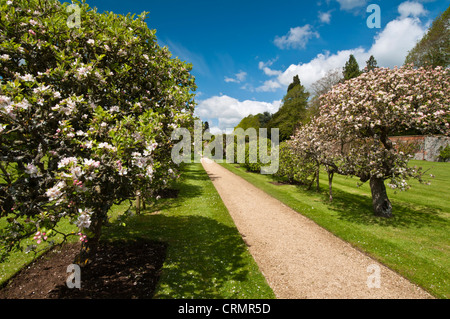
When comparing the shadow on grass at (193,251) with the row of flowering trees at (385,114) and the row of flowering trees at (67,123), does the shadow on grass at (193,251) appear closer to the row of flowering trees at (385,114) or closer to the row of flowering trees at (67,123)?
the row of flowering trees at (67,123)

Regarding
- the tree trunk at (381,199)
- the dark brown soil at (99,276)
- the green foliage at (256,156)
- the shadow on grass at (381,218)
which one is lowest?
the dark brown soil at (99,276)

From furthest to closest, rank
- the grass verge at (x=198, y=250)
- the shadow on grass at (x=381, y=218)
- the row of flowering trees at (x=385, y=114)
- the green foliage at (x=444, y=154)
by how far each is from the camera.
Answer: the green foliage at (x=444, y=154) < the shadow on grass at (x=381, y=218) < the row of flowering trees at (x=385, y=114) < the grass verge at (x=198, y=250)

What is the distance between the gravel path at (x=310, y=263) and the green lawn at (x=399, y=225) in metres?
0.55

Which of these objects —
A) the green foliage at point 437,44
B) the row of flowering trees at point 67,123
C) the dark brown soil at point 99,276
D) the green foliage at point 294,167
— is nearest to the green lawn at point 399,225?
the green foliage at point 294,167

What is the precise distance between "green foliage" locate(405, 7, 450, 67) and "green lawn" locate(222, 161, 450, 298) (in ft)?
104

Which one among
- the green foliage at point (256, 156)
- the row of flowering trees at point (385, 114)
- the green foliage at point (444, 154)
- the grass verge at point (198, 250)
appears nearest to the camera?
the grass verge at point (198, 250)

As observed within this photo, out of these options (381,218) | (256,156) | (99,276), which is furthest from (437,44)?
(99,276)

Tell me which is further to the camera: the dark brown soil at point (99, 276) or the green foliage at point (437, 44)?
the green foliage at point (437, 44)

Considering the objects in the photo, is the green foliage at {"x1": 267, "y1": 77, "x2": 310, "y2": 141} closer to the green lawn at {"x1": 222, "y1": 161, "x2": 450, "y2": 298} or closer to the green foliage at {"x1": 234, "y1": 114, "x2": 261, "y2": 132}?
the green foliage at {"x1": 234, "y1": 114, "x2": 261, "y2": 132}

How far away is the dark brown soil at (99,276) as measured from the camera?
559 centimetres

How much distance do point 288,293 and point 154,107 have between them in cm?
647

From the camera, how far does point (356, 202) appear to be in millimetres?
14656

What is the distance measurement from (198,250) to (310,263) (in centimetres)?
397

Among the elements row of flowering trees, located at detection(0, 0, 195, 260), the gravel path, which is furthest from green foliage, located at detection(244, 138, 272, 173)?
row of flowering trees, located at detection(0, 0, 195, 260)
